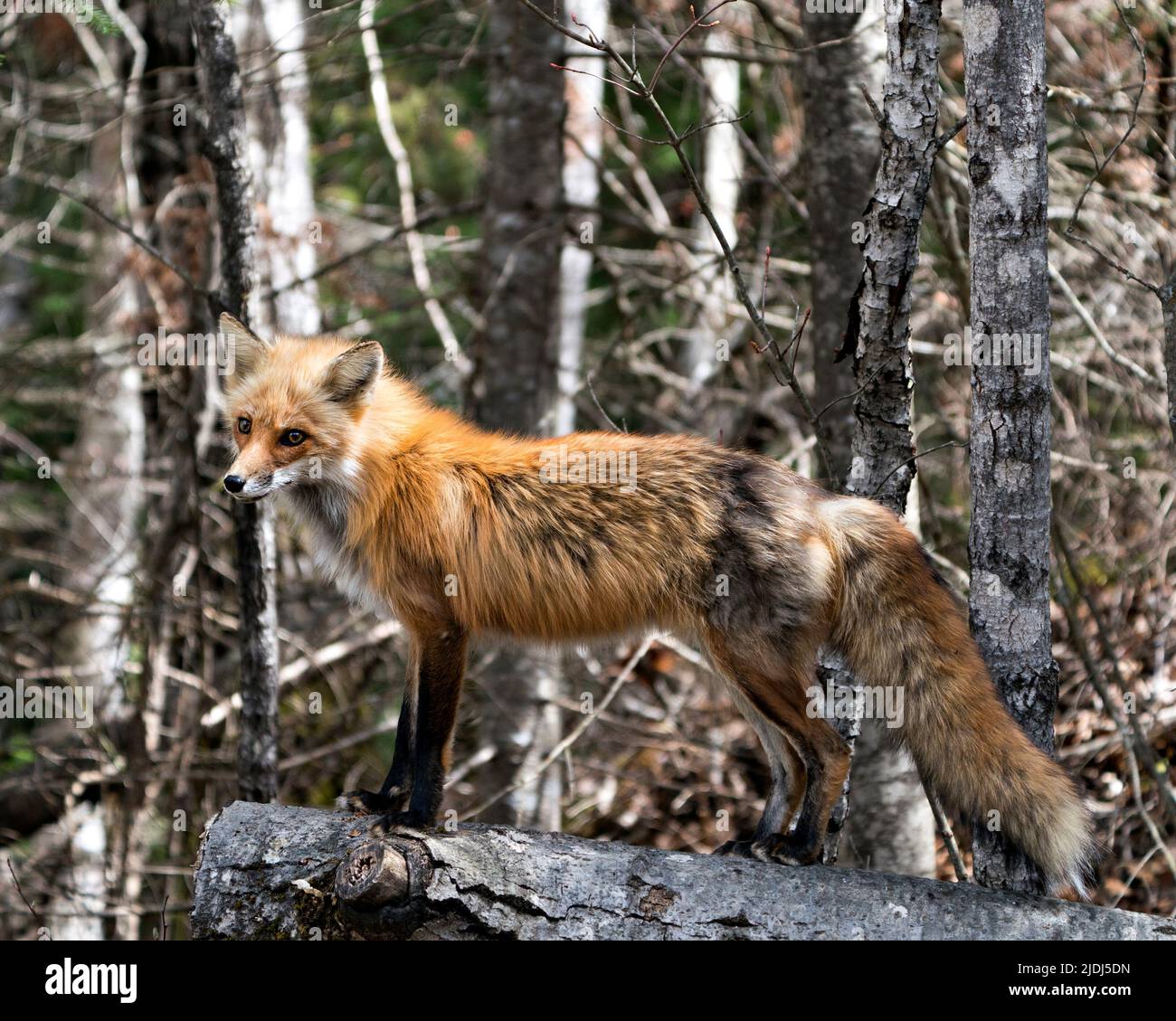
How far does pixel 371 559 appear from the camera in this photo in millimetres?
5395

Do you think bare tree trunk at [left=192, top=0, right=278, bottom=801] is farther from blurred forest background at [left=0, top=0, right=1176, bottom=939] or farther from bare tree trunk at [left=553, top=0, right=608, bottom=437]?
bare tree trunk at [left=553, top=0, right=608, bottom=437]

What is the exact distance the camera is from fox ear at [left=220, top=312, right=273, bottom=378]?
5652 mm

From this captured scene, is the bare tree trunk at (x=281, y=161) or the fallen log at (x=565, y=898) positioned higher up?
the bare tree trunk at (x=281, y=161)

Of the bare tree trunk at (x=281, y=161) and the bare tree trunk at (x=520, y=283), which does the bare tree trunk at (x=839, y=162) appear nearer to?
the bare tree trunk at (x=520, y=283)

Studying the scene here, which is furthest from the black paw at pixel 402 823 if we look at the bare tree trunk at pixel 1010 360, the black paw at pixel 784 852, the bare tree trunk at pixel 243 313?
the bare tree trunk at pixel 1010 360

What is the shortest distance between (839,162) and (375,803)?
4563 mm

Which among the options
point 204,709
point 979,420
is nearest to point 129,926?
point 204,709

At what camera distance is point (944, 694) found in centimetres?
450

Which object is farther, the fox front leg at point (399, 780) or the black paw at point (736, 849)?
the fox front leg at point (399, 780)

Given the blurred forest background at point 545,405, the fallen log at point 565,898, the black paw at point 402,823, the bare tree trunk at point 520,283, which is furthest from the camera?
the bare tree trunk at point 520,283

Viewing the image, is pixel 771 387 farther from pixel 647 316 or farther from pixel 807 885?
pixel 807 885

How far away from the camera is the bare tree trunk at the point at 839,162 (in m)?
6.84

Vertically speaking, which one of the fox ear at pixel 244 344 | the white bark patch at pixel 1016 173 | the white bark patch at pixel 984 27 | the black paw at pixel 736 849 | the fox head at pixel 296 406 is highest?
the white bark patch at pixel 984 27

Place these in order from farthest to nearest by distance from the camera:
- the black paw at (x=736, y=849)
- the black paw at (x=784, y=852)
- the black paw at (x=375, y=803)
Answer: the black paw at (x=375, y=803) → the black paw at (x=736, y=849) → the black paw at (x=784, y=852)
